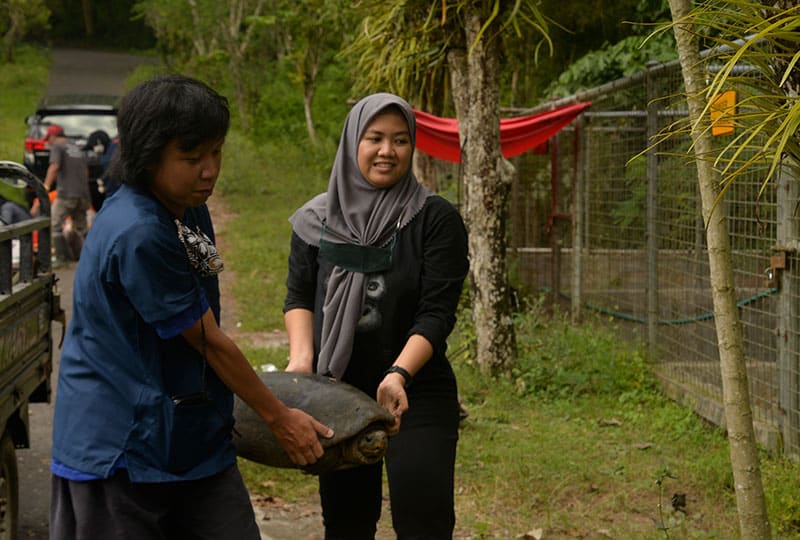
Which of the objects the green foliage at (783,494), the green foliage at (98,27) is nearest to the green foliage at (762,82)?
the green foliage at (783,494)

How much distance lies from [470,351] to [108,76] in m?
35.6

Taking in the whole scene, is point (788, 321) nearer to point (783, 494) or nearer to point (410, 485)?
point (783, 494)

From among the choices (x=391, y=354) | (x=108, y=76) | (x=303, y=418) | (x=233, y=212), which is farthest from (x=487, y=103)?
(x=108, y=76)

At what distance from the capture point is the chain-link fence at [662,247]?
5879 mm

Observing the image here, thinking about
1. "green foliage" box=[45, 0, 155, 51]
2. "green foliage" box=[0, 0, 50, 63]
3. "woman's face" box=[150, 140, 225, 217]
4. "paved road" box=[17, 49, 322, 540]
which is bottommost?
"paved road" box=[17, 49, 322, 540]

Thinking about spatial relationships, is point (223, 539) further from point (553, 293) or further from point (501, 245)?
point (553, 293)

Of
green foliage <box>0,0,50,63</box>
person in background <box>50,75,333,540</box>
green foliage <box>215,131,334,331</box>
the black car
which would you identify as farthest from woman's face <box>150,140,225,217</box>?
green foliage <box>0,0,50,63</box>

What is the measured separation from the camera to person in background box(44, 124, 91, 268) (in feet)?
47.9

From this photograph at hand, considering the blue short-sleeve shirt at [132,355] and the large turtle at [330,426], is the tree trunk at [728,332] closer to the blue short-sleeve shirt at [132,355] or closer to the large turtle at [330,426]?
the large turtle at [330,426]

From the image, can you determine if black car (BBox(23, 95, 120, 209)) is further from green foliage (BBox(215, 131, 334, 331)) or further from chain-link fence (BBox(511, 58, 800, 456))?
chain-link fence (BBox(511, 58, 800, 456))

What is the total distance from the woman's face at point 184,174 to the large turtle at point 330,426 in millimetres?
715

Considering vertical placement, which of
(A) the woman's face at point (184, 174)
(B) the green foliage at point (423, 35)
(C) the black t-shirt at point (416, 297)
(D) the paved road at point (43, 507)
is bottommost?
(D) the paved road at point (43, 507)

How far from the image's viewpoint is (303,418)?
10.3 feet

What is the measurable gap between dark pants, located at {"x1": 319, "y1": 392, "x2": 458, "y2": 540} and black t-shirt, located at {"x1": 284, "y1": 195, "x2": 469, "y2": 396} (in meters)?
0.11
